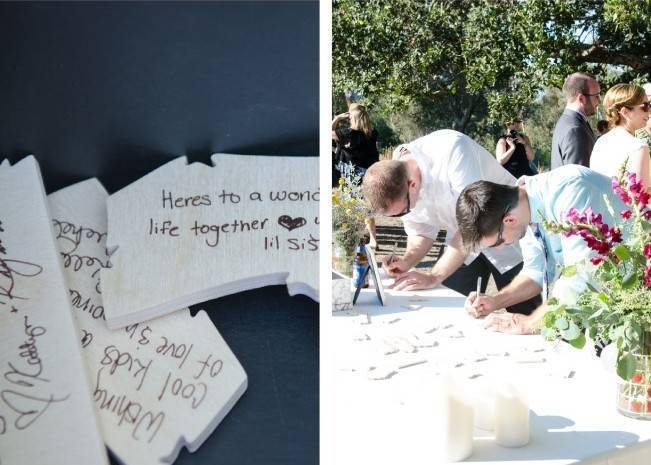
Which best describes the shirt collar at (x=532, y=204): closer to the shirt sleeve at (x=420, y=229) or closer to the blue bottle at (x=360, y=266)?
the shirt sleeve at (x=420, y=229)

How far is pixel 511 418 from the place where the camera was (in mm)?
1083

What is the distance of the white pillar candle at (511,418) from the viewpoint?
1.08m

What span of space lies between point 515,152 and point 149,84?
1.96 metres

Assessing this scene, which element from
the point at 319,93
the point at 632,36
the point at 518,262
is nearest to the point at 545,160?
the point at 518,262

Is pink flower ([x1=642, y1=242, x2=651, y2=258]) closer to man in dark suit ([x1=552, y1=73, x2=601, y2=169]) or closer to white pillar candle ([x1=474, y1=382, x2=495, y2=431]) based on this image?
white pillar candle ([x1=474, y1=382, x2=495, y2=431])

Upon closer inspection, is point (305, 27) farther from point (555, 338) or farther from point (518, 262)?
point (518, 262)

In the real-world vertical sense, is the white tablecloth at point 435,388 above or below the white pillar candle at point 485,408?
below

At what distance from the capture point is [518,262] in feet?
8.23

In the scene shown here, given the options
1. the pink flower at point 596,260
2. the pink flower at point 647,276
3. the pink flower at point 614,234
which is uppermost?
the pink flower at point 614,234

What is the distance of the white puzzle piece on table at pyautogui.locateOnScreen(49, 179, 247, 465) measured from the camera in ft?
2.72

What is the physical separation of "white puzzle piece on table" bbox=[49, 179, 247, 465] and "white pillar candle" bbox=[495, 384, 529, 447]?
45 cm
